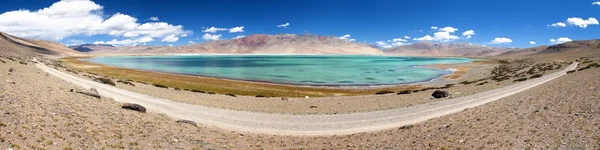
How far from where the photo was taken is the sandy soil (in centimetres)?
1223

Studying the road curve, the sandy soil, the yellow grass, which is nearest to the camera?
the sandy soil

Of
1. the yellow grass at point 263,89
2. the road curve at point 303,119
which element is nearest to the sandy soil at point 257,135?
the road curve at point 303,119

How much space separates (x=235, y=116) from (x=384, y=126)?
Answer: 370 inches

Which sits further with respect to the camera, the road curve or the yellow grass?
the yellow grass

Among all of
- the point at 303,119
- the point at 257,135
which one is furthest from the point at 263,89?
the point at 257,135

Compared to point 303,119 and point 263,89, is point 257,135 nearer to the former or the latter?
point 303,119

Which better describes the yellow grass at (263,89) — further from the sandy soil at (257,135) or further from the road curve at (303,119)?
the sandy soil at (257,135)

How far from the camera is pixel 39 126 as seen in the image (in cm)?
1274

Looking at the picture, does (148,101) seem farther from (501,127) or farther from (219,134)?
(501,127)

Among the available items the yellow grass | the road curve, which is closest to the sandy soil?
the road curve

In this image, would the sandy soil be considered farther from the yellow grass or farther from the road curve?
the yellow grass

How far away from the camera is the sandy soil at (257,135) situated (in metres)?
12.2

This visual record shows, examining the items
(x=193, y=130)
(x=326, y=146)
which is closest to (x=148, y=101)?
(x=193, y=130)

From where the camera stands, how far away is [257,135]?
18500mm
